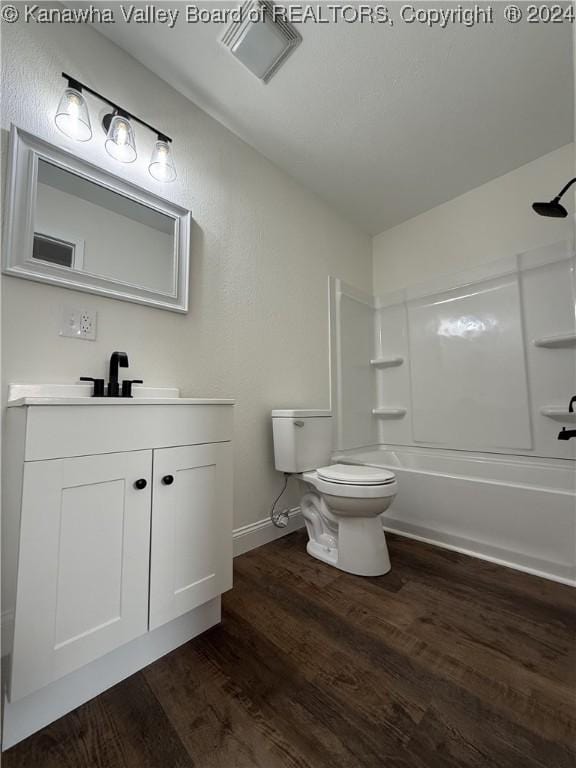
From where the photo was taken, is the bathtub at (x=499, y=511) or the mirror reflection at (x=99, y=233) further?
the bathtub at (x=499, y=511)

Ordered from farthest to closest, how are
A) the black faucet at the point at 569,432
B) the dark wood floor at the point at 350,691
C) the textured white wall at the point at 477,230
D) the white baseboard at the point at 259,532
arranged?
1. the textured white wall at the point at 477,230
2. the white baseboard at the point at 259,532
3. the black faucet at the point at 569,432
4. the dark wood floor at the point at 350,691

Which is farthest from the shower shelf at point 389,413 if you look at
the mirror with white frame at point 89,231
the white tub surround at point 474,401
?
the mirror with white frame at point 89,231

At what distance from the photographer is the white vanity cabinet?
73 centimetres

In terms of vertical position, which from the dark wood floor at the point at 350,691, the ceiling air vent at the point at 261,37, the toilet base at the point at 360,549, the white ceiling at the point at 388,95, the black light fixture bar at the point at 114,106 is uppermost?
the white ceiling at the point at 388,95

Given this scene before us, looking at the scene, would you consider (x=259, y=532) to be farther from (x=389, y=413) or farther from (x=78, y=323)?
(x=389, y=413)

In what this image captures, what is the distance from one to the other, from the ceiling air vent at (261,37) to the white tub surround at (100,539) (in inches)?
59.5

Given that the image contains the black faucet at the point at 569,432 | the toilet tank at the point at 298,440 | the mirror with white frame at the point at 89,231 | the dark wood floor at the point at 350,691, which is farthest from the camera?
the toilet tank at the point at 298,440

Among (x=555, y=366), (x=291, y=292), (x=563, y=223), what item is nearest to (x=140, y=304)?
(x=291, y=292)

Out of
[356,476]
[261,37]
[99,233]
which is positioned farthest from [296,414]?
[261,37]

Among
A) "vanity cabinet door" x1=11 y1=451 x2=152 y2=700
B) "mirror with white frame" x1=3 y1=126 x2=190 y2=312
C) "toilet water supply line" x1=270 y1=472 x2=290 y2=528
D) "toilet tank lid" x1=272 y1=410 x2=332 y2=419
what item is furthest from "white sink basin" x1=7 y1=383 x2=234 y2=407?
"toilet water supply line" x1=270 y1=472 x2=290 y2=528

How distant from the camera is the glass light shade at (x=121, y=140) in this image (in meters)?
1.26

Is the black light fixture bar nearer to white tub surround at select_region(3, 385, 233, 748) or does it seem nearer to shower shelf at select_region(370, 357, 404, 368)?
white tub surround at select_region(3, 385, 233, 748)

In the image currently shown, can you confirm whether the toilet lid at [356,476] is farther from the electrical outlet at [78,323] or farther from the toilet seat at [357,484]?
the electrical outlet at [78,323]

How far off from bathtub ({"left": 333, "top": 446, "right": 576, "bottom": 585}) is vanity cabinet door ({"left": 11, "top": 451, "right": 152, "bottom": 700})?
137 cm
